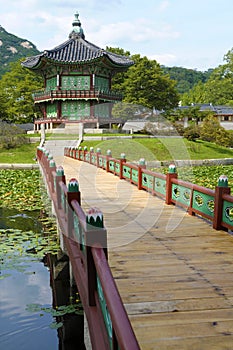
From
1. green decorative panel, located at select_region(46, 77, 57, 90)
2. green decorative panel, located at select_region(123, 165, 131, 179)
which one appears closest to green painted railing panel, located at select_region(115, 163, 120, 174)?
green decorative panel, located at select_region(123, 165, 131, 179)

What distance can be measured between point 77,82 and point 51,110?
4114mm

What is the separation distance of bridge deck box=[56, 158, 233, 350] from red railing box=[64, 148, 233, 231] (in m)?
0.21

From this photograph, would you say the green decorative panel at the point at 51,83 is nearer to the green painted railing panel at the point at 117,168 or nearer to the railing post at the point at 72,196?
the green painted railing panel at the point at 117,168

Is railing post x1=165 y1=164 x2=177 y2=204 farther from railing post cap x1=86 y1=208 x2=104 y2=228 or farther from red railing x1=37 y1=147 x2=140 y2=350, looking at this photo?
railing post cap x1=86 y1=208 x2=104 y2=228

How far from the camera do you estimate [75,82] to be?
34312mm

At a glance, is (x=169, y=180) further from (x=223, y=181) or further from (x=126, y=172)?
(x=126, y=172)

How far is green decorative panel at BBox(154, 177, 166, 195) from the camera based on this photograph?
8.70 meters

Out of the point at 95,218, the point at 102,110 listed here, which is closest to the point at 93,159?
the point at 95,218

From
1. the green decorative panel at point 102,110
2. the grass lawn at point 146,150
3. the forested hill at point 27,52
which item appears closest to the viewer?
the grass lawn at point 146,150

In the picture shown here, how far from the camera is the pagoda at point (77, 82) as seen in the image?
33031 mm

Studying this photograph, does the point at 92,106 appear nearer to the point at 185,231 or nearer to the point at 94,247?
the point at 185,231

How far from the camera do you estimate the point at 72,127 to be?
33125mm

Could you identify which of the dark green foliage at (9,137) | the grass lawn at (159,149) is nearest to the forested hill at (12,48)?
the dark green foliage at (9,137)

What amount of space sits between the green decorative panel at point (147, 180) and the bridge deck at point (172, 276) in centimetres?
168
